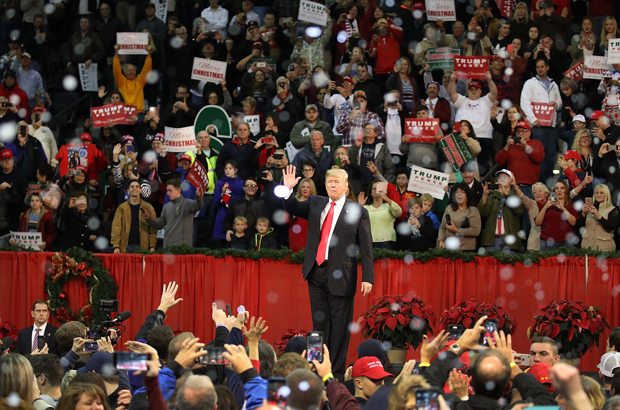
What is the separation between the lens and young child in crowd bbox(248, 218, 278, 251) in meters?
12.7

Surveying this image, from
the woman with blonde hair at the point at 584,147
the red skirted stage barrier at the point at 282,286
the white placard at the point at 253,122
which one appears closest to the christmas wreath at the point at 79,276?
the red skirted stage barrier at the point at 282,286

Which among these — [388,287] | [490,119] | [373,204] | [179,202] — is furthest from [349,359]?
[490,119]

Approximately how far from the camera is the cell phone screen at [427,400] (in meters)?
3.91

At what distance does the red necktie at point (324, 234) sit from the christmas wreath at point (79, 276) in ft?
17.6

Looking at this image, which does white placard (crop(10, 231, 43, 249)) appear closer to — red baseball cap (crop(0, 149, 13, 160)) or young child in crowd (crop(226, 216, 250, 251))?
red baseball cap (crop(0, 149, 13, 160))

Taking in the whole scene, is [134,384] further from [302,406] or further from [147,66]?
[147,66]

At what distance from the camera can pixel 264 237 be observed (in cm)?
1273

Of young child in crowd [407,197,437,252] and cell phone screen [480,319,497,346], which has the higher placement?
young child in crowd [407,197,437,252]

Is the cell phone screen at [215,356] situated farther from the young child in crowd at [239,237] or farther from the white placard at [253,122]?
the white placard at [253,122]

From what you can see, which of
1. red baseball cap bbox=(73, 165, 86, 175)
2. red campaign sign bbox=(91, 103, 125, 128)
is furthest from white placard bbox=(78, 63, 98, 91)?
red baseball cap bbox=(73, 165, 86, 175)

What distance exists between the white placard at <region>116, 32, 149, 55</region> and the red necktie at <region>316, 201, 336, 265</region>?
972 centimetres

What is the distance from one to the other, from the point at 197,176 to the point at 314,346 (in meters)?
8.57

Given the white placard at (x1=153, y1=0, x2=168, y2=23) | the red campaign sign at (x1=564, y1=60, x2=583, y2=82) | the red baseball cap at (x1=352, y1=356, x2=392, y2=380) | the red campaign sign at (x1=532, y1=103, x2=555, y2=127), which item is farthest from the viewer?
the white placard at (x1=153, y1=0, x2=168, y2=23)

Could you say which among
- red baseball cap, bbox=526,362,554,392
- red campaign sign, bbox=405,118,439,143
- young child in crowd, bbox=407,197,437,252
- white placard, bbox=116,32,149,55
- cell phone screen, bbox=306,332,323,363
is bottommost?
red baseball cap, bbox=526,362,554,392
